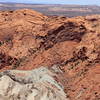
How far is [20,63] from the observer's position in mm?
26312

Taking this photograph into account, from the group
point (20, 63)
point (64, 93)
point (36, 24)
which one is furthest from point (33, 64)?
point (64, 93)

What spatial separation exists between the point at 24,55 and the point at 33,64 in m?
2.00

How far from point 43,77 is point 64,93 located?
1.46 meters

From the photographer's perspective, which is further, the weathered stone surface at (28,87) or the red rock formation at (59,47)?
the red rock formation at (59,47)

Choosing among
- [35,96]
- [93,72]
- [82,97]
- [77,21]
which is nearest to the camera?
[35,96]

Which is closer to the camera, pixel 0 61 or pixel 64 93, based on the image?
pixel 64 93

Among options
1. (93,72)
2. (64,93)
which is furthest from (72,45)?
(64,93)

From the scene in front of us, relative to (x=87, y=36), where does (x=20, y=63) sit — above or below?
below

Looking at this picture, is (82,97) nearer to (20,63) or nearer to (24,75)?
(24,75)

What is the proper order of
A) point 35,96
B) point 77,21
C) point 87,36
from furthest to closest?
point 77,21, point 87,36, point 35,96

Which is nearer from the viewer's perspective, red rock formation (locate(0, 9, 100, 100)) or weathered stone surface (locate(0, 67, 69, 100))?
weathered stone surface (locate(0, 67, 69, 100))

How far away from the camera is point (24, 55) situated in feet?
88.5

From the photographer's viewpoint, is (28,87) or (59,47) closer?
(28,87)

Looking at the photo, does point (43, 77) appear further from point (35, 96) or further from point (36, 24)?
point (36, 24)
